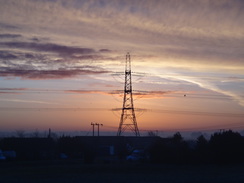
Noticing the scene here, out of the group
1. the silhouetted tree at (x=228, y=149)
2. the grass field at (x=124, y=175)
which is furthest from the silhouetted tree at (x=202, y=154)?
the grass field at (x=124, y=175)

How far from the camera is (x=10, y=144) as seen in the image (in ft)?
303

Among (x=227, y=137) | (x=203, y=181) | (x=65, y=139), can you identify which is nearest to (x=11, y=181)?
(x=203, y=181)

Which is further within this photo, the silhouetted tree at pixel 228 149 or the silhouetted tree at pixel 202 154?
the silhouetted tree at pixel 228 149

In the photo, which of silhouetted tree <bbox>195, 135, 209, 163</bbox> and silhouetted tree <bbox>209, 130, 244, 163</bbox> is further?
silhouetted tree <bbox>209, 130, 244, 163</bbox>

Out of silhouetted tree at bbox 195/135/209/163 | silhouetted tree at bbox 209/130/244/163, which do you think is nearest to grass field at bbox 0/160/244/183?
silhouetted tree at bbox 195/135/209/163

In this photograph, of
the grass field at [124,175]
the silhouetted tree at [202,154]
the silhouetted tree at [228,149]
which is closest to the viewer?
the grass field at [124,175]

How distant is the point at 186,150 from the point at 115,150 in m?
41.6

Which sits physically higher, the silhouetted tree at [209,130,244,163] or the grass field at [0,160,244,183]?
the silhouetted tree at [209,130,244,163]

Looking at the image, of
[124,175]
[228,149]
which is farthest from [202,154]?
[124,175]

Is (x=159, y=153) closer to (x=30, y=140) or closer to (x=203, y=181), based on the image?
(x=203, y=181)

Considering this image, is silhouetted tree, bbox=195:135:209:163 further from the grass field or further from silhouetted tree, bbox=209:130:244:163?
the grass field

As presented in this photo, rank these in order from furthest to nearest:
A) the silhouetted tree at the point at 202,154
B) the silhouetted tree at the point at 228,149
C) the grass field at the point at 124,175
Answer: the silhouetted tree at the point at 228,149 → the silhouetted tree at the point at 202,154 → the grass field at the point at 124,175

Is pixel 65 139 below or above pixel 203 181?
above

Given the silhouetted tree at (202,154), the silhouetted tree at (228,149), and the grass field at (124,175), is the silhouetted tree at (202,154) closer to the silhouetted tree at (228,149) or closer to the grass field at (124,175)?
the silhouetted tree at (228,149)
